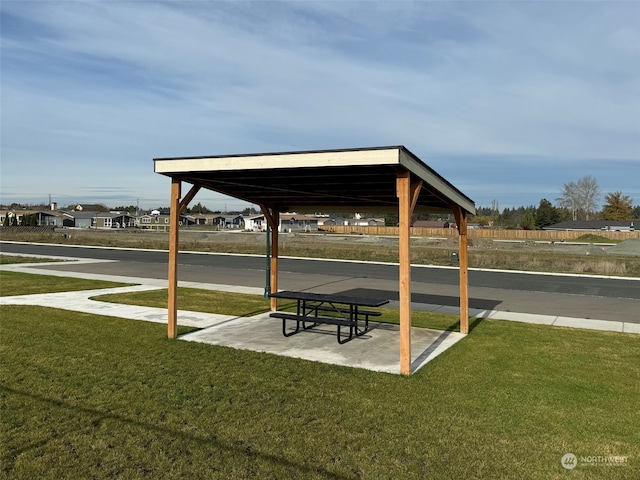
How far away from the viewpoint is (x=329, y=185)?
9.19 metres

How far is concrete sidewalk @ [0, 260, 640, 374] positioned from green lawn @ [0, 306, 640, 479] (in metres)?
0.46

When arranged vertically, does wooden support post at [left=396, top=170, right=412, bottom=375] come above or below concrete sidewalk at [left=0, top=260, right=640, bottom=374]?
above

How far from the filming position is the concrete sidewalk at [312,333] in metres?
7.59

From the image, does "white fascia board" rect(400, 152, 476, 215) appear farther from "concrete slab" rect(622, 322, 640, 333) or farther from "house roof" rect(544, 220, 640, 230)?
"house roof" rect(544, 220, 640, 230)

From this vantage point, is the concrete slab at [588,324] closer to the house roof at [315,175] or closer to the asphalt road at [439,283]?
the asphalt road at [439,283]

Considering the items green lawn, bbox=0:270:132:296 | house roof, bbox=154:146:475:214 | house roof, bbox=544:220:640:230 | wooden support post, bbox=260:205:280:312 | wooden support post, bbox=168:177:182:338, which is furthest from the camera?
house roof, bbox=544:220:640:230

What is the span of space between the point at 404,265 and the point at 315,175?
2.23 meters

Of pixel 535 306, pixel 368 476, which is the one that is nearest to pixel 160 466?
pixel 368 476

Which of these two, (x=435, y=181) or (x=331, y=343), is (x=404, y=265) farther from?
(x=331, y=343)

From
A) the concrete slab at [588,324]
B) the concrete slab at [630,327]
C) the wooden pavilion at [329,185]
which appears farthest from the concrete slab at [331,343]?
the concrete slab at [630,327]

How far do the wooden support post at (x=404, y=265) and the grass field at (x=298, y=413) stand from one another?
34cm

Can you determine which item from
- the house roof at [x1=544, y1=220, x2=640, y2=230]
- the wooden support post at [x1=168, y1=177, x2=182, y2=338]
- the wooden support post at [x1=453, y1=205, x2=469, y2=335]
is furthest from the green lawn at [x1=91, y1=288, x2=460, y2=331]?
the house roof at [x1=544, y1=220, x2=640, y2=230]

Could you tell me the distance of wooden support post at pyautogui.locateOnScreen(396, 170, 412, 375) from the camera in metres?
6.61

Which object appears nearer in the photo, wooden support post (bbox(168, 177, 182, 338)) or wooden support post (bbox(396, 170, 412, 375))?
wooden support post (bbox(396, 170, 412, 375))
